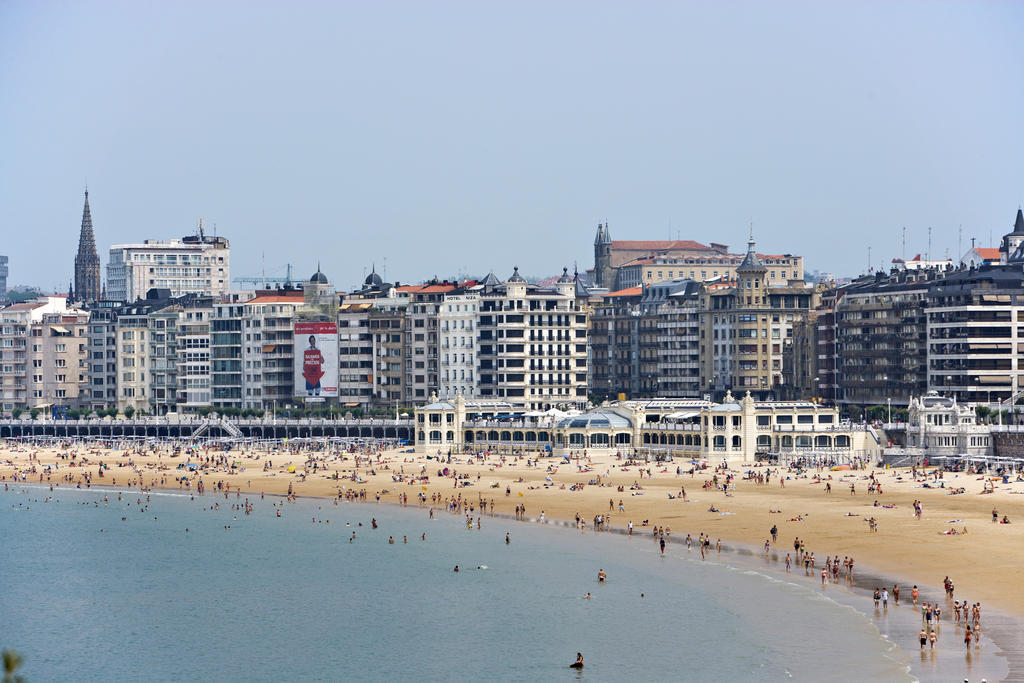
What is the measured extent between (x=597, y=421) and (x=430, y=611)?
78.9 m

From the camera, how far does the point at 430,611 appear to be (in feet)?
304

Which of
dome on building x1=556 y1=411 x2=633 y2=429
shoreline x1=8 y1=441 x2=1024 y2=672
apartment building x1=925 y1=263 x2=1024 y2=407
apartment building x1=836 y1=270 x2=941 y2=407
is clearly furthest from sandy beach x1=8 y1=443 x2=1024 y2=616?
apartment building x1=836 y1=270 x2=941 y2=407

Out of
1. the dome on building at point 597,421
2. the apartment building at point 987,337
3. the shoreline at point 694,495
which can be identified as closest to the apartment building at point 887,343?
the apartment building at point 987,337

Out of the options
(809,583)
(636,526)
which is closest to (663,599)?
(809,583)

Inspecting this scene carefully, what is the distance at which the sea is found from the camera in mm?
77438

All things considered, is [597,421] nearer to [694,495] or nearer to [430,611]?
[694,495]

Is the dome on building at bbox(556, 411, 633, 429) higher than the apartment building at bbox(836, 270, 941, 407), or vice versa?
the apartment building at bbox(836, 270, 941, 407)

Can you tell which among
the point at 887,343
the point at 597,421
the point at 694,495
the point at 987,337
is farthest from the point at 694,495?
the point at 887,343

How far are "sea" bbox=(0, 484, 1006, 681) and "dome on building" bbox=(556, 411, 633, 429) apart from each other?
4259cm

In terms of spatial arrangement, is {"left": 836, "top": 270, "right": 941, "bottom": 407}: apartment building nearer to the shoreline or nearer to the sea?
the shoreline

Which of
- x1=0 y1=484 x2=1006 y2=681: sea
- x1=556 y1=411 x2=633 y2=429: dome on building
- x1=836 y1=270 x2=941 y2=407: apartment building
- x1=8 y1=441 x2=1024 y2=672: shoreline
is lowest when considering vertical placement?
x1=0 y1=484 x2=1006 y2=681: sea

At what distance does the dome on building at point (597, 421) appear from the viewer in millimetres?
169625

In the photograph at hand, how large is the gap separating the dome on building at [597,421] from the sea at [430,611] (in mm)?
42585

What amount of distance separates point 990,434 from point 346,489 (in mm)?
53519
